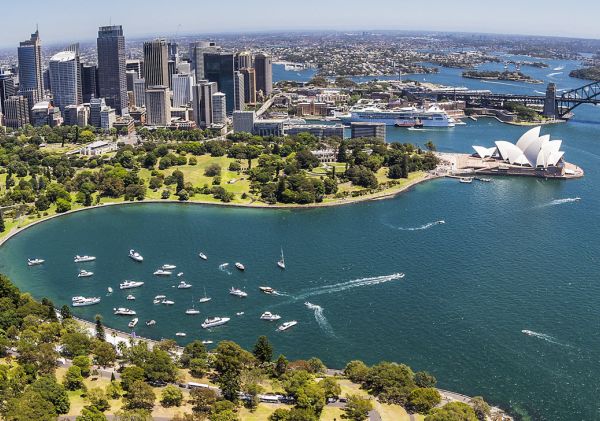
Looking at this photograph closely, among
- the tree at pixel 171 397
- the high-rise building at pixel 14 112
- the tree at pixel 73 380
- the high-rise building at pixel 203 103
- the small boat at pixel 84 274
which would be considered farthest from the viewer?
the high-rise building at pixel 14 112

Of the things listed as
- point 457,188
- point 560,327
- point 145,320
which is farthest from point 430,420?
point 457,188

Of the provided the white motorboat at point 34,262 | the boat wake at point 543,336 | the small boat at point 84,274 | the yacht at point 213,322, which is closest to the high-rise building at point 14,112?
the white motorboat at point 34,262

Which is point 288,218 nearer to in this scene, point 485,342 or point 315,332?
point 315,332

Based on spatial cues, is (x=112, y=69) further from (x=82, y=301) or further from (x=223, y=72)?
(x=82, y=301)

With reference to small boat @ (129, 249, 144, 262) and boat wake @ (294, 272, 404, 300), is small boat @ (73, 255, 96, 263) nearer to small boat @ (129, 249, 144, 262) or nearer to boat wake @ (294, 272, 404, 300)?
small boat @ (129, 249, 144, 262)

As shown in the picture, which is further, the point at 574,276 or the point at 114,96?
the point at 114,96

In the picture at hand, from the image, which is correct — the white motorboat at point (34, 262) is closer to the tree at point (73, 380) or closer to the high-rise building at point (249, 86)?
the tree at point (73, 380)
